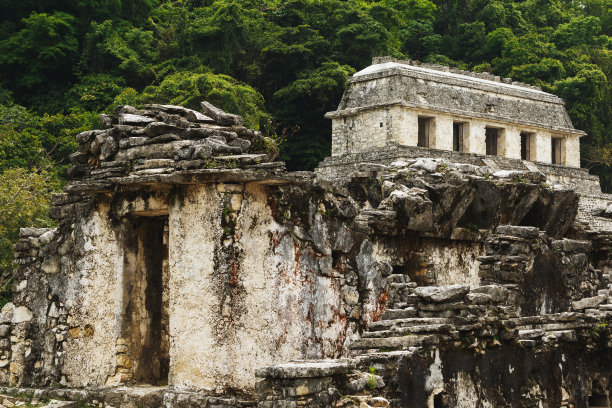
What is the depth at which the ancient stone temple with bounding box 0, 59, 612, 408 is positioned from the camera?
1002cm

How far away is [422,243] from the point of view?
16.3 metres

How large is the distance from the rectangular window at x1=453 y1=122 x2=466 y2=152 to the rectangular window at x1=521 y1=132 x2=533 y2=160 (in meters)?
3.49

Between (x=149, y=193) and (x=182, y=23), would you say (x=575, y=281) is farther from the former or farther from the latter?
(x=182, y=23)

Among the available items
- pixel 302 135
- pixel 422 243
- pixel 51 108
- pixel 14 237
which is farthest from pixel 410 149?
pixel 422 243

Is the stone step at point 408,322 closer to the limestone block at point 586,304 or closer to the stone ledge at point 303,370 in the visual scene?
the stone ledge at point 303,370

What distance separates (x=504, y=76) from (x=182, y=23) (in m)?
14.1

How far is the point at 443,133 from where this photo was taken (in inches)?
1351

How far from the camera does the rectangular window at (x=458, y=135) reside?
1378 inches

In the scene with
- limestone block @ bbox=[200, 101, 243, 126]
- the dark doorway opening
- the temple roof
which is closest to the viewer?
limestone block @ bbox=[200, 101, 243, 126]

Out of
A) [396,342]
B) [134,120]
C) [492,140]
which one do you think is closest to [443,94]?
[492,140]

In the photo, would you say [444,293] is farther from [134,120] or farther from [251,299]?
[134,120]

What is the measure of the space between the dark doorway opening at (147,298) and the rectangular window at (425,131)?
72.6 feet

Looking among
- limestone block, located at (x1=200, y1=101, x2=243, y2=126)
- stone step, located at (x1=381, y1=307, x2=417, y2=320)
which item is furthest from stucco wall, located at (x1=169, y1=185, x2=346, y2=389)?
stone step, located at (x1=381, y1=307, x2=417, y2=320)

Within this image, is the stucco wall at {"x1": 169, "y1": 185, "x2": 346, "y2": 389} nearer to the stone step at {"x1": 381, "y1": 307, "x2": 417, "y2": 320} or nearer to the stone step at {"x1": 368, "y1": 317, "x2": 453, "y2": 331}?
the stone step at {"x1": 381, "y1": 307, "x2": 417, "y2": 320}
